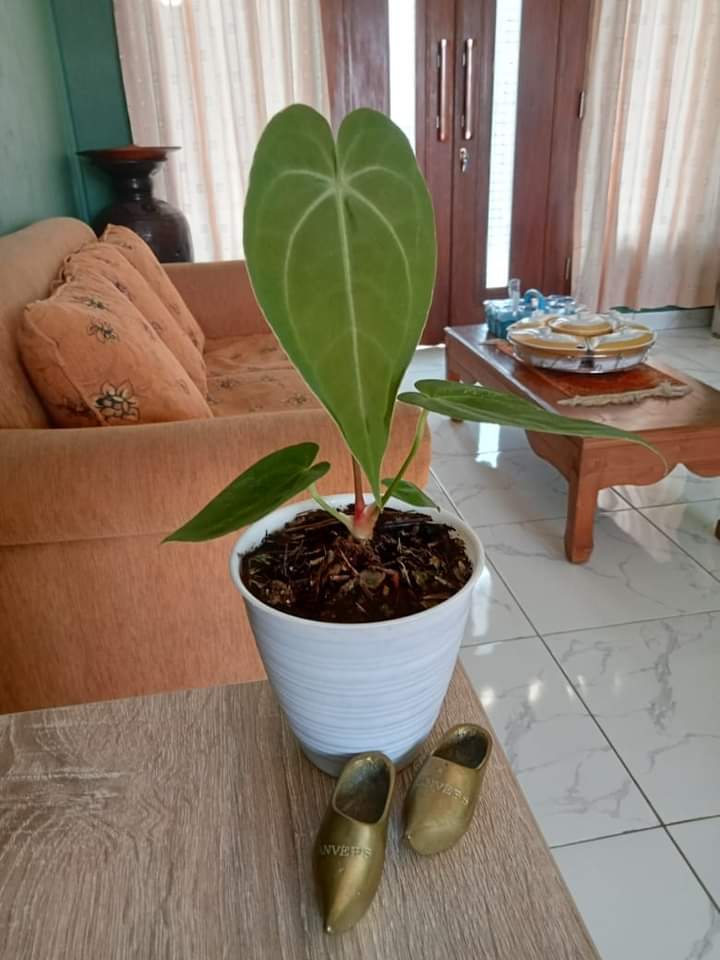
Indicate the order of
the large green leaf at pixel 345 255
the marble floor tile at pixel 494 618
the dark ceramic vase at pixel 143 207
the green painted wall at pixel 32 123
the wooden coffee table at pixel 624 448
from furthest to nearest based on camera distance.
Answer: the dark ceramic vase at pixel 143 207
the green painted wall at pixel 32 123
the wooden coffee table at pixel 624 448
the marble floor tile at pixel 494 618
the large green leaf at pixel 345 255

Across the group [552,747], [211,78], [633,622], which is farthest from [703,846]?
[211,78]

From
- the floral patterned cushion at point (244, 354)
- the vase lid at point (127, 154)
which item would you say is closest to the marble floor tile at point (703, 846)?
the floral patterned cushion at point (244, 354)

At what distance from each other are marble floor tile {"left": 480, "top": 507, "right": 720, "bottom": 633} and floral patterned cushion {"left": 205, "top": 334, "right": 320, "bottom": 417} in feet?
2.23

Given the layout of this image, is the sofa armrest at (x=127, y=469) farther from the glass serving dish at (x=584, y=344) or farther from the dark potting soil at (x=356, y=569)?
the glass serving dish at (x=584, y=344)

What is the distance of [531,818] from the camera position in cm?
57

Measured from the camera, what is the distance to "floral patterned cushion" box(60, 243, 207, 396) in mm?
1632

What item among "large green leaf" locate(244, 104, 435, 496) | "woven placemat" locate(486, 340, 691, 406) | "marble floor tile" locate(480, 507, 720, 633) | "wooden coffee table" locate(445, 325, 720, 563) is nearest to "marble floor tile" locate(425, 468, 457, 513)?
"marble floor tile" locate(480, 507, 720, 633)

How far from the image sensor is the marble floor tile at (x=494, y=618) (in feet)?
5.30

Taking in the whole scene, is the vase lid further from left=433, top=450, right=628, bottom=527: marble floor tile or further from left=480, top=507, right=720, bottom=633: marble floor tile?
left=480, top=507, right=720, bottom=633: marble floor tile

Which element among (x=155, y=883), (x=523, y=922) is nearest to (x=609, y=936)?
(x=523, y=922)

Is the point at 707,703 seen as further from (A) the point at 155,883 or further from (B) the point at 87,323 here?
(B) the point at 87,323

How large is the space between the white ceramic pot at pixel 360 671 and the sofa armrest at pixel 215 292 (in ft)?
7.05

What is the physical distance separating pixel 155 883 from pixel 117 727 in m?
0.18

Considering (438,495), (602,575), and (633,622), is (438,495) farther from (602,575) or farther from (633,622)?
(633,622)
